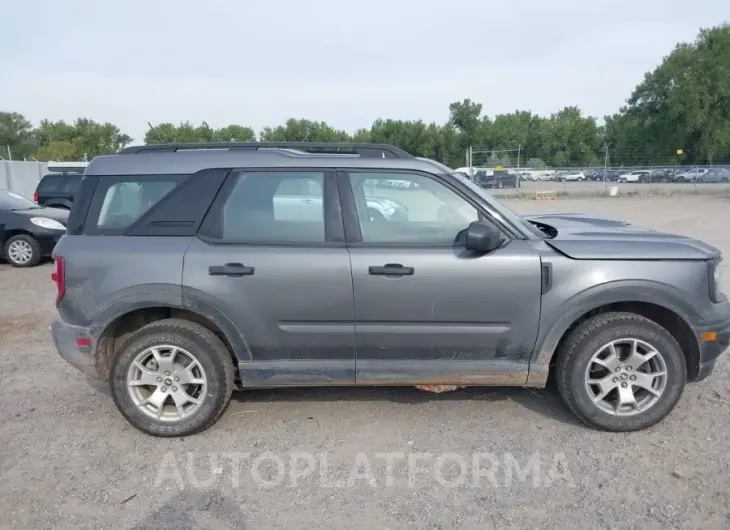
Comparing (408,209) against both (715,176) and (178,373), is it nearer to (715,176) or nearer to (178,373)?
(178,373)

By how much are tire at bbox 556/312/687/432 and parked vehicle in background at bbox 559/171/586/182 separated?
34.5 meters

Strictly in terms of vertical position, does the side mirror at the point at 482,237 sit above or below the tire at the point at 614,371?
above

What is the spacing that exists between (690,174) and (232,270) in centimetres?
3673

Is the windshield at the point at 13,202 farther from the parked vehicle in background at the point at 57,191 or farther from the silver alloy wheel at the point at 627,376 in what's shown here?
the silver alloy wheel at the point at 627,376

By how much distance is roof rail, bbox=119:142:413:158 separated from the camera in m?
3.87

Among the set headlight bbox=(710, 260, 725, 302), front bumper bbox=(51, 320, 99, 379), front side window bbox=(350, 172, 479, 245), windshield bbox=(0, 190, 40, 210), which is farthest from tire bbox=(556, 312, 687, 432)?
windshield bbox=(0, 190, 40, 210)

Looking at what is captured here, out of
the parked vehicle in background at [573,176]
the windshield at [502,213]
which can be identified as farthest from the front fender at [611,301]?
the parked vehicle in background at [573,176]

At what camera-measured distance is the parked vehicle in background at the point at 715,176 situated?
33750 millimetres

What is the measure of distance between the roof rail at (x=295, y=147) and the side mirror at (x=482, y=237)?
76cm

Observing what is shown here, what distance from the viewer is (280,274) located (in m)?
3.51

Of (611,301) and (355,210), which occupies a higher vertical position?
(355,210)

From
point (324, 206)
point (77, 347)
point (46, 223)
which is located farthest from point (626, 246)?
point (46, 223)

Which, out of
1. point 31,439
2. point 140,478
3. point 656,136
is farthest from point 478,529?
point 656,136

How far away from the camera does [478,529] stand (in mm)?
2748
